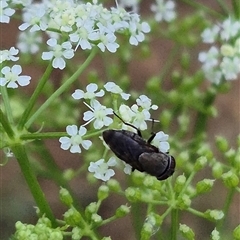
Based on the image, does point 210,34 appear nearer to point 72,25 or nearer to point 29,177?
point 72,25

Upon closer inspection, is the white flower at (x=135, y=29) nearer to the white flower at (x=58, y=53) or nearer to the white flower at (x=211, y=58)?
the white flower at (x=58, y=53)

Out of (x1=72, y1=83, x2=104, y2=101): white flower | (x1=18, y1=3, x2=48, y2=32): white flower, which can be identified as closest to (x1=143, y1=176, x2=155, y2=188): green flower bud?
(x1=72, y1=83, x2=104, y2=101): white flower

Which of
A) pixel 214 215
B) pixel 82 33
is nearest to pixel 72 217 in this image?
pixel 214 215

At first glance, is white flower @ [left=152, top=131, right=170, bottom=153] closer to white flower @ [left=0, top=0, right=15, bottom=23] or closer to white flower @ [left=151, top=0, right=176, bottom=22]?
white flower @ [left=0, top=0, right=15, bottom=23]

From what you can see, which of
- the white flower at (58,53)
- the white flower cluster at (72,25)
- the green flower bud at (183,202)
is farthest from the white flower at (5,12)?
the green flower bud at (183,202)

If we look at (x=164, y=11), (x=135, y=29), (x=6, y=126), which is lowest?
(x=164, y=11)

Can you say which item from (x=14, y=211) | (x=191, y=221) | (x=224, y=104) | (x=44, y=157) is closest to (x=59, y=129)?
(x=44, y=157)
